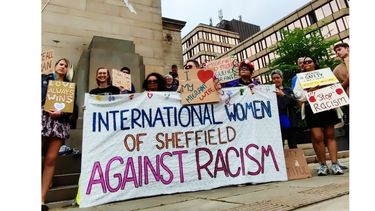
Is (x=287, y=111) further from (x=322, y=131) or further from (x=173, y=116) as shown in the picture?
(x=173, y=116)

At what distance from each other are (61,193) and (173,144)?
138 centimetres

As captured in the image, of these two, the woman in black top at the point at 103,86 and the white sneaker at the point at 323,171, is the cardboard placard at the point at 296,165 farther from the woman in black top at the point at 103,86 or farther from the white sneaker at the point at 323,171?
the woman in black top at the point at 103,86

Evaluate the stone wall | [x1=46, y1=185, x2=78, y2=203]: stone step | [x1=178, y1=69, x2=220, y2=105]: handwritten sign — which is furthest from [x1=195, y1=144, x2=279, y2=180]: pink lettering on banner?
the stone wall

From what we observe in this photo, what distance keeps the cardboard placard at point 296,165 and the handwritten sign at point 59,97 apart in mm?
2801

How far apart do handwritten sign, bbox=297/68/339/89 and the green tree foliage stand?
16965 mm

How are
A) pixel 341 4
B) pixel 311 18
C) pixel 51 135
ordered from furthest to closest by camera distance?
1. pixel 311 18
2. pixel 341 4
3. pixel 51 135

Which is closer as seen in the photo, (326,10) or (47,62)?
(47,62)

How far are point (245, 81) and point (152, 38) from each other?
5.32m

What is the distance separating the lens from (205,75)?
4.20 m

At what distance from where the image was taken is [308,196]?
281 cm

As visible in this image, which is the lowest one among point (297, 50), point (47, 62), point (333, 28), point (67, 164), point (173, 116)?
point (67, 164)

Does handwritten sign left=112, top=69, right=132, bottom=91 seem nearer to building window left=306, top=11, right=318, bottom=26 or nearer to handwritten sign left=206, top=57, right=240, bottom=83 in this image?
handwritten sign left=206, top=57, right=240, bottom=83

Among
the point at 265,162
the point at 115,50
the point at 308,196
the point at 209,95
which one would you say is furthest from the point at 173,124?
the point at 115,50

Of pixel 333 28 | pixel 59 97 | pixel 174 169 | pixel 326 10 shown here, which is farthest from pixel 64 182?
pixel 326 10
